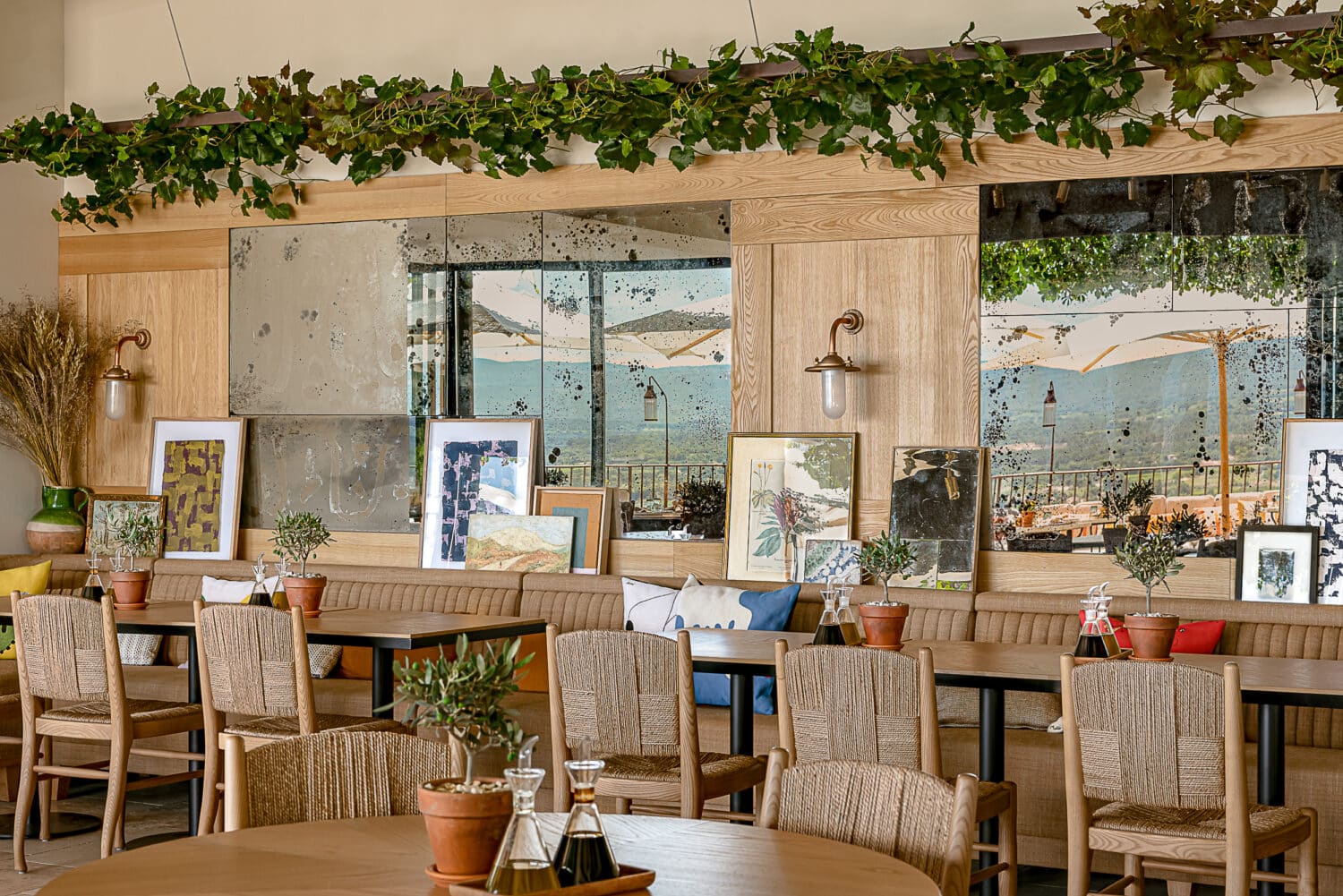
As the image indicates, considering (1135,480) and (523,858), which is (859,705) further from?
(1135,480)

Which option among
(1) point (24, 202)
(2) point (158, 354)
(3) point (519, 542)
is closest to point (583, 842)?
(3) point (519, 542)

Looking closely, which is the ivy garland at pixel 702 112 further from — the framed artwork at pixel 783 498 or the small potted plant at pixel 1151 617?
the small potted plant at pixel 1151 617

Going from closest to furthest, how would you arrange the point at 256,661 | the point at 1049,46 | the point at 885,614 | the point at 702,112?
the point at 885,614, the point at 256,661, the point at 1049,46, the point at 702,112

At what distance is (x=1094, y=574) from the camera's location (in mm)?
6074

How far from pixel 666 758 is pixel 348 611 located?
2.05 metres

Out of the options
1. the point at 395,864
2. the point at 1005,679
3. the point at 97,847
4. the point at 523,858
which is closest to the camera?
the point at 523,858

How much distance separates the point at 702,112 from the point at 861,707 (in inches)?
121

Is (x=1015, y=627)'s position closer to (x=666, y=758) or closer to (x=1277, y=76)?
(x=666, y=758)

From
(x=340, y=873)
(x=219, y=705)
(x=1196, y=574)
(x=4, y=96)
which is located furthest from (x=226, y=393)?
(x=340, y=873)

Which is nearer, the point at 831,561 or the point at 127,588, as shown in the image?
the point at 127,588

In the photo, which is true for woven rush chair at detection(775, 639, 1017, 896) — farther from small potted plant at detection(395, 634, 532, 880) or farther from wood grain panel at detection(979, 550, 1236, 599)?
wood grain panel at detection(979, 550, 1236, 599)

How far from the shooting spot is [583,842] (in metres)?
1.96

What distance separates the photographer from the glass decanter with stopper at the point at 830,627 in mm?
4504

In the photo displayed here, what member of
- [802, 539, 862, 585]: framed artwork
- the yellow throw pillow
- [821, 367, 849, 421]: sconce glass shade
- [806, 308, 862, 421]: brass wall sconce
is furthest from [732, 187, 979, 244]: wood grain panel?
the yellow throw pillow
